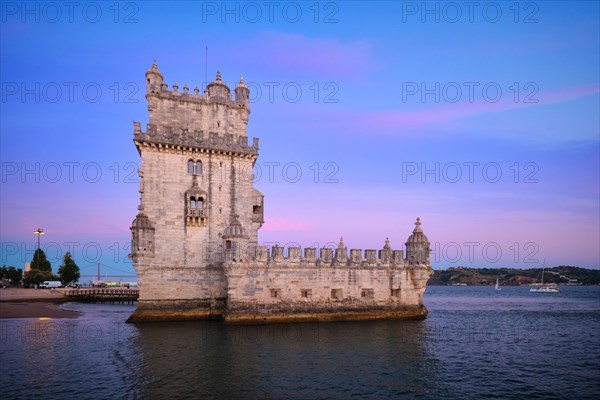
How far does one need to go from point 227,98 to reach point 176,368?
2225 cm

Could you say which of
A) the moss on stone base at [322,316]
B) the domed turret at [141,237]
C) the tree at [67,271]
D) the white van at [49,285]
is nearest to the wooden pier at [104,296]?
the white van at [49,285]

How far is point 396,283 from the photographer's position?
32219 millimetres

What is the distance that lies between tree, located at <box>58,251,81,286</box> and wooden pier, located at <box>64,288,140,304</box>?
61.8 feet

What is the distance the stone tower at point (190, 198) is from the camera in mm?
28781

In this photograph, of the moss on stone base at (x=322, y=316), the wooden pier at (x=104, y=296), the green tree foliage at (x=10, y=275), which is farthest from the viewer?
the green tree foliage at (x=10, y=275)

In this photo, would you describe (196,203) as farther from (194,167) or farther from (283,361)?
(283,361)

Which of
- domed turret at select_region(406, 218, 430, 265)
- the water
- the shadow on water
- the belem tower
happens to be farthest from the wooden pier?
domed turret at select_region(406, 218, 430, 265)

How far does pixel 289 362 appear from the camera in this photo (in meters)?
18.8

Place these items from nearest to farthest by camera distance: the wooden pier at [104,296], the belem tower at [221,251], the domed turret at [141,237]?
the domed turret at [141,237] < the belem tower at [221,251] < the wooden pier at [104,296]

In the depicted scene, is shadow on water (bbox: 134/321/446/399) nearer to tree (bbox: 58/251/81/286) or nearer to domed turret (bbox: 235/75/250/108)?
domed turret (bbox: 235/75/250/108)

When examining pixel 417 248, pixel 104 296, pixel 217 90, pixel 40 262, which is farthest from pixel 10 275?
pixel 417 248

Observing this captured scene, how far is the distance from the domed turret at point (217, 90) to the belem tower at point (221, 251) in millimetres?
85

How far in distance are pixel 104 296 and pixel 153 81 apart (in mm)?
41017

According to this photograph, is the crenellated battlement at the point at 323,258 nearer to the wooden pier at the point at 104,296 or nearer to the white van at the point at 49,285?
the wooden pier at the point at 104,296
